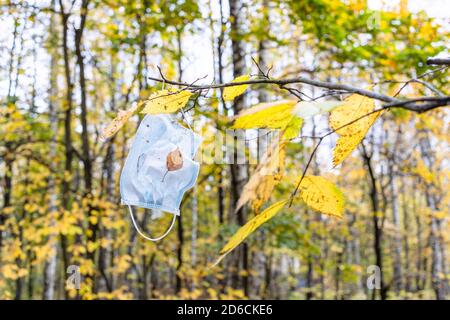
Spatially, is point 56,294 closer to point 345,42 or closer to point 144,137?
point 345,42

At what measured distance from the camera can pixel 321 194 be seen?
1.93ft

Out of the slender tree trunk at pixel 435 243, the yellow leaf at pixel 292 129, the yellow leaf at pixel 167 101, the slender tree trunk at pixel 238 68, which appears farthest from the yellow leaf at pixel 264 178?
the slender tree trunk at pixel 435 243

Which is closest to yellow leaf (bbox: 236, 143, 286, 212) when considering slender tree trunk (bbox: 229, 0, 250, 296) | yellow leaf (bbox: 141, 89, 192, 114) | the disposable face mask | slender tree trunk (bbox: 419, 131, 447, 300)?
yellow leaf (bbox: 141, 89, 192, 114)

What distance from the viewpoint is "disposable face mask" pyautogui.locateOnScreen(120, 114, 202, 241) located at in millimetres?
936

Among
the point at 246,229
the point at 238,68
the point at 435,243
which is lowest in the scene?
the point at 435,243

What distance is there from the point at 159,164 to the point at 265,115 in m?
0.47

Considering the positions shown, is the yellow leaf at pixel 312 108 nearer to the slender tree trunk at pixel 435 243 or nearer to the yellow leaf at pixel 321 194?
the yellow leaf at pixel 321 194

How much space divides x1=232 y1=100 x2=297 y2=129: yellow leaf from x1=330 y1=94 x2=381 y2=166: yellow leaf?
7cm

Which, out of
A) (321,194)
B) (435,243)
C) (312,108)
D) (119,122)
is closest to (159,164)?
(119,122)

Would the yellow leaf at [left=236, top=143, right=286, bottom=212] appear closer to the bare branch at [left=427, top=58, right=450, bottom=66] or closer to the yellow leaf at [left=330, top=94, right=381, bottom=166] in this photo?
the yellow leaf at [left=330, top=94, right=381, bottom=166]

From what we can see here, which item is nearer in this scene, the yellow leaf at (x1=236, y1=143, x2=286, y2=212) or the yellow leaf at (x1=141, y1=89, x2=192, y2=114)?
the yellow leaf at (x1=236, y1=143, x2=286, y2=212)

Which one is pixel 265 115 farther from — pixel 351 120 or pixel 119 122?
pixel 119 122

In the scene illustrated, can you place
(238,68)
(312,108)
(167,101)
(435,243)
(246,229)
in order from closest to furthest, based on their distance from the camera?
(312,108) < (246,229) < (167,101) < (238,68) < (435,243)

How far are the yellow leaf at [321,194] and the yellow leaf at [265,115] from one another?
11 centimetres
